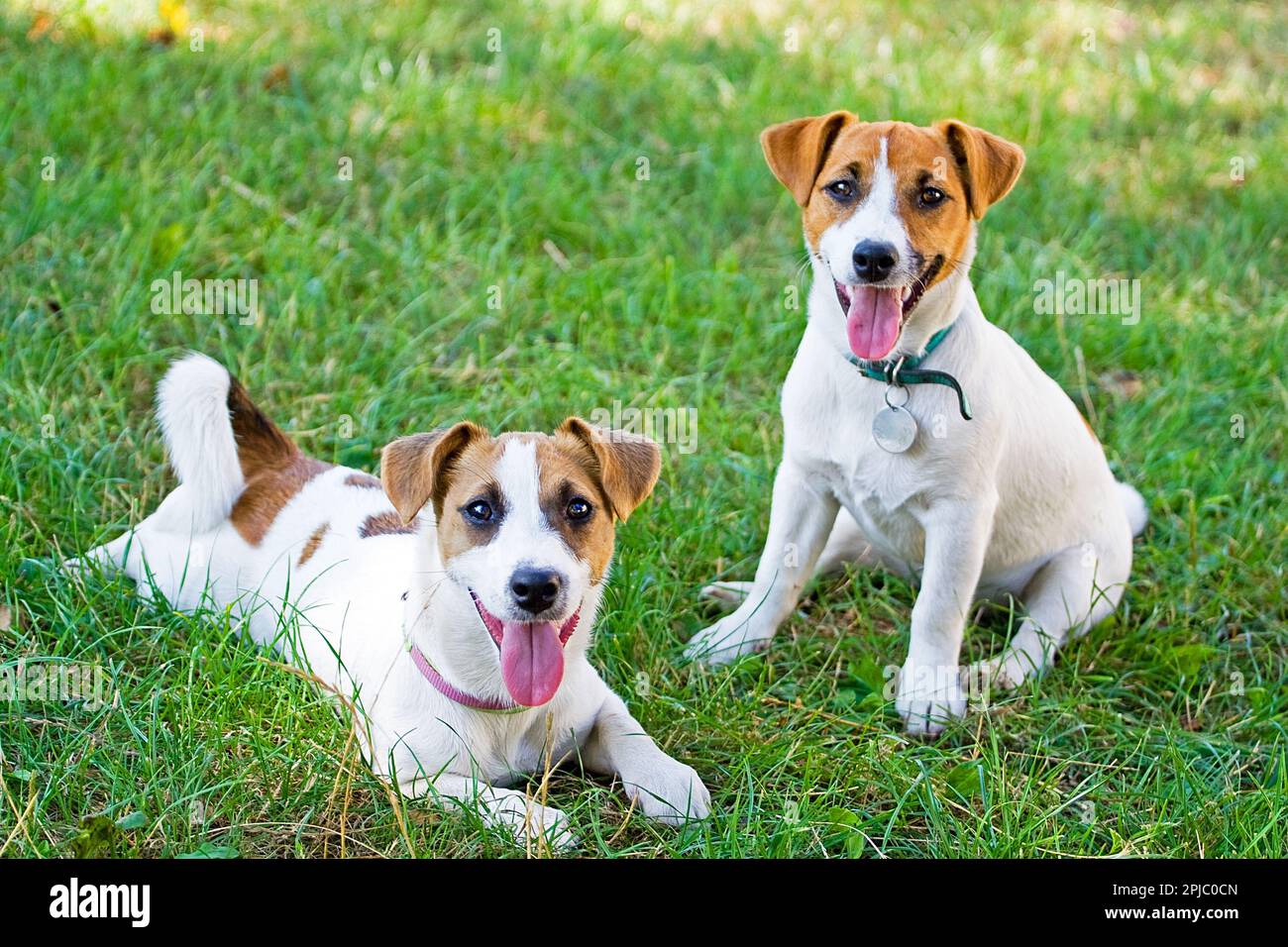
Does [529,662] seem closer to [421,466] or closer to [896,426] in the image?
[421,466]

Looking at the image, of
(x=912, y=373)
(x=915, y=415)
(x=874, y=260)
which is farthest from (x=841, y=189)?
(x=915, y=415)

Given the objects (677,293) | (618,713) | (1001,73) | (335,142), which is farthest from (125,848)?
(1001,73)

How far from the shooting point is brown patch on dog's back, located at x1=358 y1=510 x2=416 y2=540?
13.8 ft

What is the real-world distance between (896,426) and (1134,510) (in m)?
1.56

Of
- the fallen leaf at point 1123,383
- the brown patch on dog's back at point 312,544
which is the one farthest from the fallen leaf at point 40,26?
the fallen leaf at point 1123,383

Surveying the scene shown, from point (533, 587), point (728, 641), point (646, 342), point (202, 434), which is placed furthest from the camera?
point (646, 342)

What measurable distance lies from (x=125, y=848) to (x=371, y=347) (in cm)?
278

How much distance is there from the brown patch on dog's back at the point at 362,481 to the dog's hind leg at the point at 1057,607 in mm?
1955

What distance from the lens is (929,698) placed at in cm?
423

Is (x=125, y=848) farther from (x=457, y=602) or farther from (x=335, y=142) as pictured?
(x=335, y=142)

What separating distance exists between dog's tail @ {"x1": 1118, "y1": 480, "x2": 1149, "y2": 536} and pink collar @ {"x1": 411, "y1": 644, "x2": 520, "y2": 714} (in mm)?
2606

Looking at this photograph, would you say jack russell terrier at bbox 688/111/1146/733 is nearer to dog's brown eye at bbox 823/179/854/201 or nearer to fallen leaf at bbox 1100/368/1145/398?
dog's brown eye at bbox 823/179/854/201

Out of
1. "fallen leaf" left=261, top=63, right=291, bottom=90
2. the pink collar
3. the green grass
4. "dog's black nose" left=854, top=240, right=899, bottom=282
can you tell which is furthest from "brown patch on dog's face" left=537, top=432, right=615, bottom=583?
"fallen leaf" left=261, top=63, right=291, bottom=90

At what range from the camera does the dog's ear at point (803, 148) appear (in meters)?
4.25
